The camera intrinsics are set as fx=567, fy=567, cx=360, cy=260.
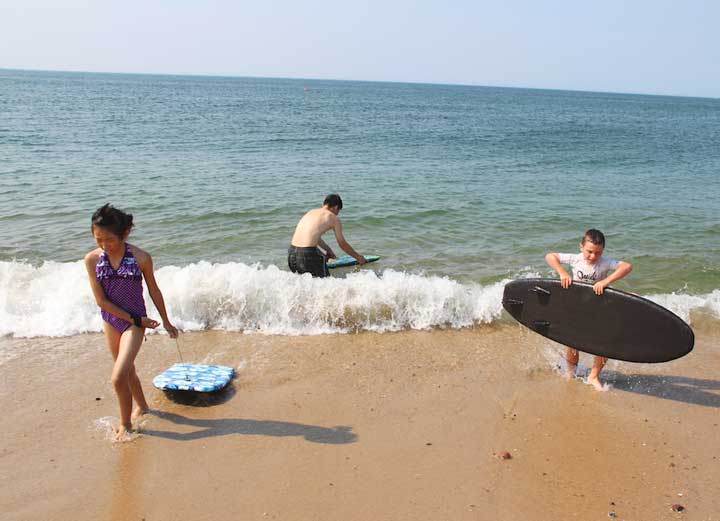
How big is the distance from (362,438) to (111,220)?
7.80 ft

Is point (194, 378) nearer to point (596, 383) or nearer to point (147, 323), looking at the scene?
point (147, 323)

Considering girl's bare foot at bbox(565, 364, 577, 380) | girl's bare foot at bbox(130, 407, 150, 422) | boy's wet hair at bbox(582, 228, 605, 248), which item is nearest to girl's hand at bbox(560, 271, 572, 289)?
boy's wet hair at bbox(582, 228, 605, 248)

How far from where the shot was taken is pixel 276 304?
6.82 m

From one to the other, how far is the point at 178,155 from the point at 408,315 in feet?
51.5

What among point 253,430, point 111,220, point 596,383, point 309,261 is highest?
point 111,220

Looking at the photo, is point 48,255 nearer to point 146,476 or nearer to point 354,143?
point 146,476

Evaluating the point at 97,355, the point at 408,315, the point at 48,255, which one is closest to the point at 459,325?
the point at 408,315

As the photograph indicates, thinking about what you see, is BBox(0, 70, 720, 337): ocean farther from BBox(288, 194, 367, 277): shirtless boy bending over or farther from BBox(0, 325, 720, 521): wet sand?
BBox(0, 325, 720, 521): wet sand

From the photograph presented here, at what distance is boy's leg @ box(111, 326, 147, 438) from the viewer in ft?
13.1

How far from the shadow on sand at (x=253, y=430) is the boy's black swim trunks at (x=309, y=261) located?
326 centimetres

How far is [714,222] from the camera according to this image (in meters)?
12.8

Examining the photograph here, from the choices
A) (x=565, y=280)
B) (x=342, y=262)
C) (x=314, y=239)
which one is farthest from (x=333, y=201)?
(x=565, y=280)

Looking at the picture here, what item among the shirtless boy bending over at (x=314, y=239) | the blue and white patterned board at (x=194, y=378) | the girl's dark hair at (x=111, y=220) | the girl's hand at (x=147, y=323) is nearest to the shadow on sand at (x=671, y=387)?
the blue and white patterned board at (x=194, y=378)

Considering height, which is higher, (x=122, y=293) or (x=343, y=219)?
(x=122, y=293)
